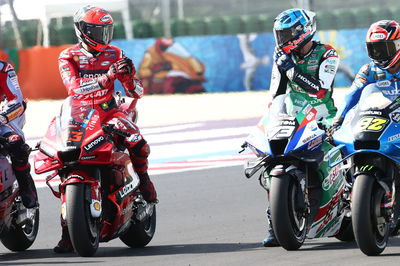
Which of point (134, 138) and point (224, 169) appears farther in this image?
point (224, 169)

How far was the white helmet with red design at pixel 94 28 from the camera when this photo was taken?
7848 mm

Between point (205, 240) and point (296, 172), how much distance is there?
1.53 m

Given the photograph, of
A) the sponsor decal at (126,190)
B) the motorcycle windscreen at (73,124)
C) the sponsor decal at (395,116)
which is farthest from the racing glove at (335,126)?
the motorcycle windscreen at (73,124)

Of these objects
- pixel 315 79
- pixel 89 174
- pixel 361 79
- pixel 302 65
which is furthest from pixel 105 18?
pixel 361 79

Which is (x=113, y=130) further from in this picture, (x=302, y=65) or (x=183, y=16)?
A: (x=183, y=16)

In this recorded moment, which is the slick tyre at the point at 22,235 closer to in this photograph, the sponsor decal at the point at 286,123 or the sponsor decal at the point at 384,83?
the sponsor decal at the point at 286,123

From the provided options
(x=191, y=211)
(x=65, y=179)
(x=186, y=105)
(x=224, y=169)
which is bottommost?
(x=186, y=105)

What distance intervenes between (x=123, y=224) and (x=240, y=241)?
1.16 metres

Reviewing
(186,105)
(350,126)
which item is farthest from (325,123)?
(186,105)

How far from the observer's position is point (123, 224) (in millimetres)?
7527

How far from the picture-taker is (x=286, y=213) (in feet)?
22.6

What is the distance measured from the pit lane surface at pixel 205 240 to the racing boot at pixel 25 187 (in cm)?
42

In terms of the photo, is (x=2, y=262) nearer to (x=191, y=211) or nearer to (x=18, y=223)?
(x=18, y=223)

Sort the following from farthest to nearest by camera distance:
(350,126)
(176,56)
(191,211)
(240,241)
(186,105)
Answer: (176,56) < (186,105) < (191,211) < (240,241) < (350,126)
